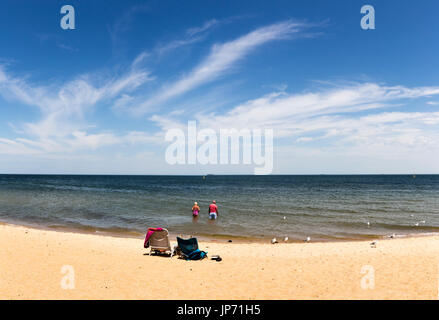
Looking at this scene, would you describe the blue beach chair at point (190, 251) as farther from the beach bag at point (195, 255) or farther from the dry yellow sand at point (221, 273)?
the dry yellow sand at point (221, 273)

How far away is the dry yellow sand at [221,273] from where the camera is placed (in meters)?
8.21

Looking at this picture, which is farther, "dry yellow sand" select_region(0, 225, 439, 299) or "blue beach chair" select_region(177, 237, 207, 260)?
"blue beach chair" select_region(177, 237, 207, 260)

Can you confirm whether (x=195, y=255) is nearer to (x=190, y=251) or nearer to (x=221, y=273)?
(x=190, y=251)

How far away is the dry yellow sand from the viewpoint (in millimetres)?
8211

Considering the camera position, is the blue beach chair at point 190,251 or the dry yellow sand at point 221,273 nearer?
the dry yellow sand at point 221,273

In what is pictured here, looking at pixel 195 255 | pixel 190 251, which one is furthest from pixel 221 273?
pixel 190 251

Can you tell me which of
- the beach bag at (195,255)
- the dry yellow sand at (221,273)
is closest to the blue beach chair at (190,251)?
the beach bag at (195,255)

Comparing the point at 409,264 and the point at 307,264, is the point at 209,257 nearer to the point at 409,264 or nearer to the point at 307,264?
the point at 307,264

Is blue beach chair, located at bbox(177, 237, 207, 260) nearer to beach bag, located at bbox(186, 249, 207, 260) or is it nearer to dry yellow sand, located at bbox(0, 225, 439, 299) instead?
beach bag, located at bbox(186, 249, 207, 260)

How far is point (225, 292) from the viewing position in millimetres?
8383

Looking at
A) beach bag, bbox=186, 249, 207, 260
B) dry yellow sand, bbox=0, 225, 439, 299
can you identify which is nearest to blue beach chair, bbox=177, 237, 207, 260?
beach bag, bbox=186, 249, 207, 260

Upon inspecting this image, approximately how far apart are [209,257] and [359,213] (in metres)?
22.7

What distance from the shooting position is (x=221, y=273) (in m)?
10.3
